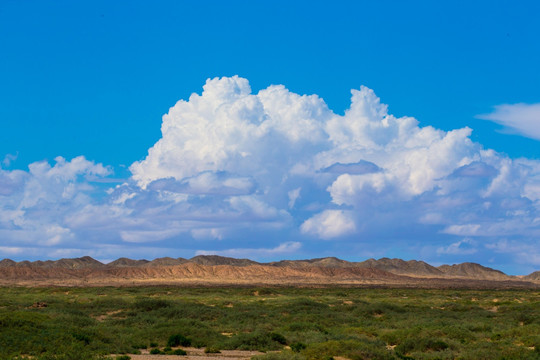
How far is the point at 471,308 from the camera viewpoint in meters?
60.8

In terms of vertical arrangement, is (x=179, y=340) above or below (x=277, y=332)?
below

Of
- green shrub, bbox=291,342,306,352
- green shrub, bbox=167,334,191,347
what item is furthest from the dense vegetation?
green shrub, bbox=291,342,306,352

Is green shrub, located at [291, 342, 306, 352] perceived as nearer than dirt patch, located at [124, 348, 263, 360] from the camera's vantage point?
No

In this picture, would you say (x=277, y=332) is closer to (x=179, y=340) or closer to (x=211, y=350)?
(x=179, y=340)

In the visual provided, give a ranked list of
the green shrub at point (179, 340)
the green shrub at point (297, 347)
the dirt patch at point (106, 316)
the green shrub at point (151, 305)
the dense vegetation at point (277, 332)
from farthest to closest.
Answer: the green shrub at point (151, 305)
the dirt patch at point (106, 316)
the green shrub at point (179, 340)
the green shrub at point (297, 347)
the dense vegetation at point (277, 332)

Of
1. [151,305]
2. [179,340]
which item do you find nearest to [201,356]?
[179,340]

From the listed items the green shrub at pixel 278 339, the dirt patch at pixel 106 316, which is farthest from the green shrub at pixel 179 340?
the dirt patch at pixel 106 316

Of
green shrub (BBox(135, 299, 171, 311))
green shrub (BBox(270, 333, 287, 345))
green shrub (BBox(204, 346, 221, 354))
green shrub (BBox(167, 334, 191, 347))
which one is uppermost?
green shrub (BBox(135, 299, 171, 311))

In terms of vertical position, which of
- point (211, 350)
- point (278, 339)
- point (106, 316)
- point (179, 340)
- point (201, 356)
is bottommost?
point (201, 356)

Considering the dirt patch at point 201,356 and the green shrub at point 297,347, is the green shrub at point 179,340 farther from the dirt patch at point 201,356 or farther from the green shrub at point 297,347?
the green shrub at point 297,347

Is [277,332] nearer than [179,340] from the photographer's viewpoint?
No

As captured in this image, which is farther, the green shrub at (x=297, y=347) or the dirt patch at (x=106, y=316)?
the dirt patch at (x=106, y=316)

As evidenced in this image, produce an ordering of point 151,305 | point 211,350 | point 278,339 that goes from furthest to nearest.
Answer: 1. point 151,305
2. point 278,339
3. point 211,350

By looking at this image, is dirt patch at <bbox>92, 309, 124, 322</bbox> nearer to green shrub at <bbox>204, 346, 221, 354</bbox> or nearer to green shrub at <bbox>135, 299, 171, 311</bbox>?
green shrub at <bbox>135, 299, 171, 311</bbox>
